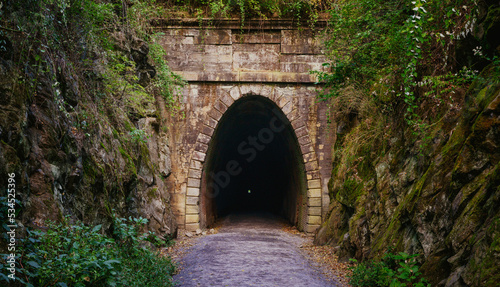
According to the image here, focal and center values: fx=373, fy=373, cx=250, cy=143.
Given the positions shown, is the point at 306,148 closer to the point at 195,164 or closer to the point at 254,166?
the point at 195,164

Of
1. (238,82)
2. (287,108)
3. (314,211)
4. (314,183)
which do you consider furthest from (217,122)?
(314,211)

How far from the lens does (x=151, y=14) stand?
10492mm

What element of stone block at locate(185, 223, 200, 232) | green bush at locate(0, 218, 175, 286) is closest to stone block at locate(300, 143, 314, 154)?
stone block at locate(185, 223, 200, 232)

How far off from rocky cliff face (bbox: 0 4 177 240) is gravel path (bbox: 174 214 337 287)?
1.50m

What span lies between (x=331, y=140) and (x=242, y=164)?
9255 mm

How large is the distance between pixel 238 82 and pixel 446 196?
8.15 m

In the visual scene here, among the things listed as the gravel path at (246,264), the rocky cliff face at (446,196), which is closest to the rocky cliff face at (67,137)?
the gravel path at (246,264)

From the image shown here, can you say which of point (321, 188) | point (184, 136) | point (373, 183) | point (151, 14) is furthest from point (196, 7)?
point (373, 183)

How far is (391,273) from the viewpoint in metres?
4.26

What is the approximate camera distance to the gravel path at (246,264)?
5.59 metres

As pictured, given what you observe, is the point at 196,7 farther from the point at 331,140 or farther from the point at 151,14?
the point at 331,140

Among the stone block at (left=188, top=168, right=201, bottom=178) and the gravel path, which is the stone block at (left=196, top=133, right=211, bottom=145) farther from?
the gravel path

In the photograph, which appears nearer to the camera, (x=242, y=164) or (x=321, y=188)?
(x=321, y=188)

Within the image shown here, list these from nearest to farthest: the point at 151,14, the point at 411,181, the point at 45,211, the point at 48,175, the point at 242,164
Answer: the point at 45,211 < the point at 48,175 < the point at 411,181 < the point at 151,14 < the point at 242,164
